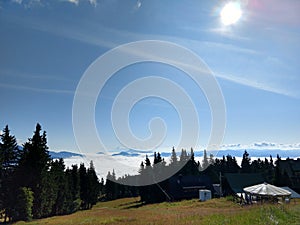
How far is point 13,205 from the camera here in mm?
29781

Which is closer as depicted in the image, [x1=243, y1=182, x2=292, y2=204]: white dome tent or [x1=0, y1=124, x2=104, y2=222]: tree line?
[x1=243, y1=182, x2=292, y2=204]: white dome tent

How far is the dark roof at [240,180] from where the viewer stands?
58.1m

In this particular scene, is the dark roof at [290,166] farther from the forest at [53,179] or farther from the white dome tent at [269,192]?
the white dome tent at [269,192]

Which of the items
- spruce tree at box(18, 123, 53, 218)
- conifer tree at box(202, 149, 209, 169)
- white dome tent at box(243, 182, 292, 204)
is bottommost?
white dome tent at box(243, 182, 292, 204)

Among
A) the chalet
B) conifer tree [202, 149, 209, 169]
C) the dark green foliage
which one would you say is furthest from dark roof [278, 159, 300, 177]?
conifer tree [202, 149, 209, 169]

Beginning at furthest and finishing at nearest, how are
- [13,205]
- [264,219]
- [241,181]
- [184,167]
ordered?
1. [184,167]
2. [241,181]
3. [13,205]
4. [264,219]

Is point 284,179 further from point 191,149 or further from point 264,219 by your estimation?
point 264,219

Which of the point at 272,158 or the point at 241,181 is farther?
the point at 272,158

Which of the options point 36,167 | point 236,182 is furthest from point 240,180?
point 36,167

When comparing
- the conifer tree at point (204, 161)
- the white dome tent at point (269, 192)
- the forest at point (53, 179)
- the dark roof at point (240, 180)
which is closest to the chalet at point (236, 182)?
the dark roof at point (240, 180)

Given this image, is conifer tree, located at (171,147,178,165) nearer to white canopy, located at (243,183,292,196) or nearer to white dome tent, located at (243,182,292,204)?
white canopy, located at (243,183,292,196)

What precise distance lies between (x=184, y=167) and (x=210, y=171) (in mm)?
16038

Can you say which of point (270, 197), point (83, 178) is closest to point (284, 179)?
point (270, 197)

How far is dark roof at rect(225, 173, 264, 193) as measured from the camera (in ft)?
191
